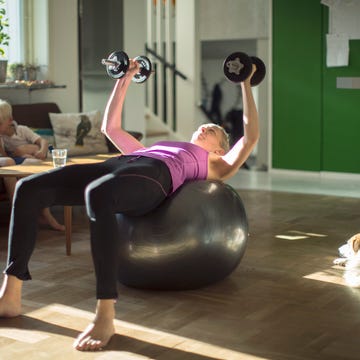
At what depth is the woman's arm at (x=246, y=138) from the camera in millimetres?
3250

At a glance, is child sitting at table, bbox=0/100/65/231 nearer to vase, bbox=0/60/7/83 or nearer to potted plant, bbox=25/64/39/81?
vase, bbox=0/60/7/83

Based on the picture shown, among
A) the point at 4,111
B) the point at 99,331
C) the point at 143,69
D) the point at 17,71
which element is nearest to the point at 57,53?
the point at 17,71

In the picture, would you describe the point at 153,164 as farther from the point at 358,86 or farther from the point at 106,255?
the point at 358,86

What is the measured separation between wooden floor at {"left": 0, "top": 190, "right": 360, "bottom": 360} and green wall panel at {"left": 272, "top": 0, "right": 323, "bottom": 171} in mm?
3376

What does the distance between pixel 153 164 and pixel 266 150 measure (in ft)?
18.4

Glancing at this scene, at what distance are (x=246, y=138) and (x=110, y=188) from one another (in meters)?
0.72

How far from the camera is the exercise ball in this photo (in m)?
3.25

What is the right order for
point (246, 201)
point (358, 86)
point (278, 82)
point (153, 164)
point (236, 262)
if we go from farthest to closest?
point (278, 82) → point (358, 86) → point (246, 201) → point (236, 262) → point (153, 164)

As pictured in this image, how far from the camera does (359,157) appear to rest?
297 inches

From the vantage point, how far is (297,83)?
7.82m

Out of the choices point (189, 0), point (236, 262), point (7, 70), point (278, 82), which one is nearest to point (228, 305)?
point (236, 262)

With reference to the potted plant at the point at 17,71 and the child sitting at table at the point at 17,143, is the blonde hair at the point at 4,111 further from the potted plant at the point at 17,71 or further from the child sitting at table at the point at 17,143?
the potted plant at the point at 17,71

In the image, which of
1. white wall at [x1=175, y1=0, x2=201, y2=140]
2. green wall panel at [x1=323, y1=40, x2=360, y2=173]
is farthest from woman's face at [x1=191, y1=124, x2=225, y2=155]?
white wall at [x1=175, y1=0, x2=201, y2=140]

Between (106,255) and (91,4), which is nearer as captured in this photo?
(106,255)
